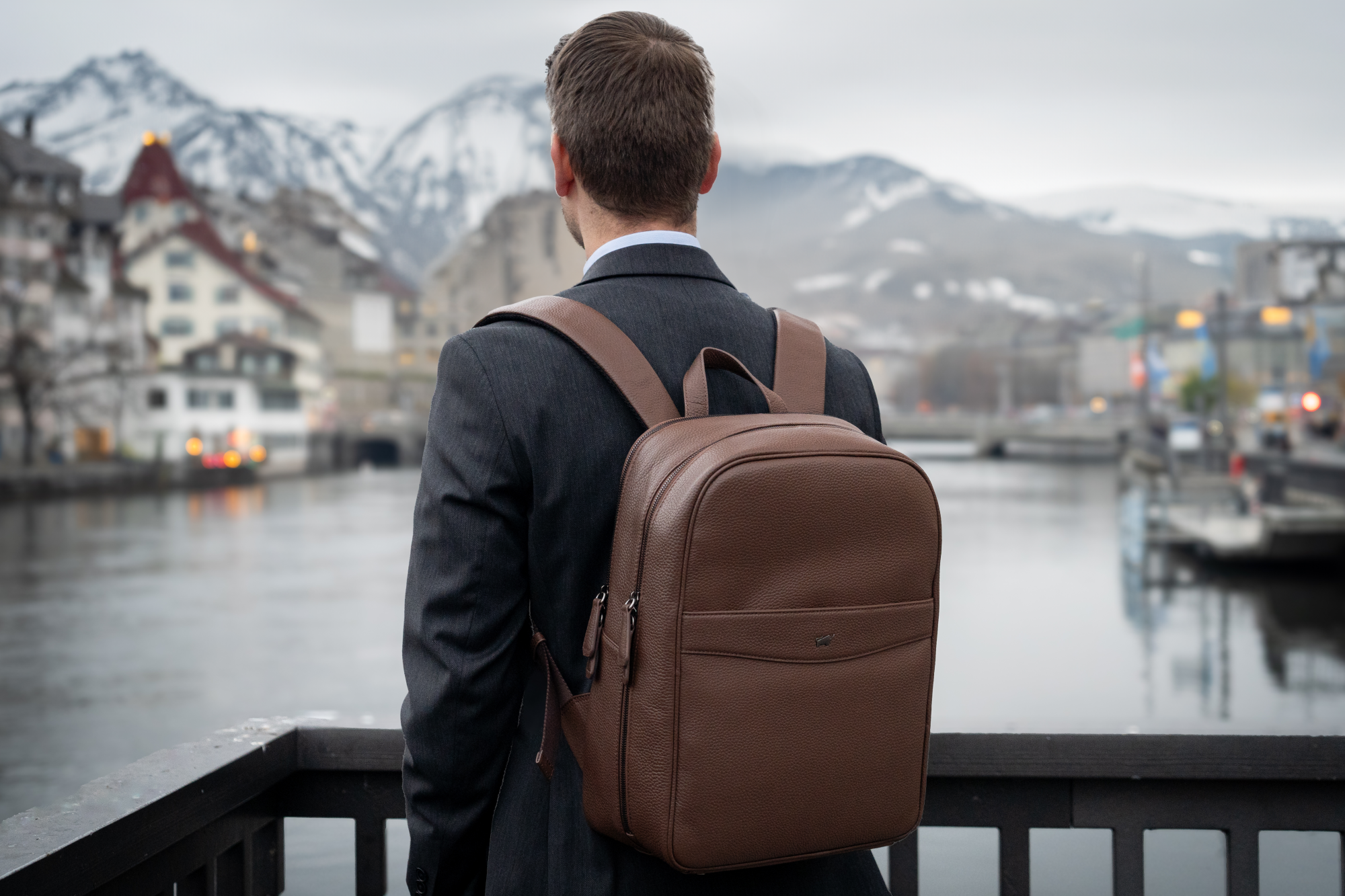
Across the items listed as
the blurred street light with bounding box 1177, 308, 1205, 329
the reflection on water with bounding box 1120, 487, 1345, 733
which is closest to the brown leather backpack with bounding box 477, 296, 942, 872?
the reflection on water with bounding box 1120, 487, 1345, 733

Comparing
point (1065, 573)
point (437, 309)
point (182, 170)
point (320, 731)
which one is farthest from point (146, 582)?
point (182, 170)

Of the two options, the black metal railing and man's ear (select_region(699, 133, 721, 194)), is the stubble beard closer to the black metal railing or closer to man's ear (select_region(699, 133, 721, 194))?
man's ear (select_region(699, 133, 721, 194))

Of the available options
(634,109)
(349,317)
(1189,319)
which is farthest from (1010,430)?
(634,109)

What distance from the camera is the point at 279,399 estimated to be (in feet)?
189

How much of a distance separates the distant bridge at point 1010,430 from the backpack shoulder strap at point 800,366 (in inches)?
2341

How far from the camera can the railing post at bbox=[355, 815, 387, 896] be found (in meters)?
1.64

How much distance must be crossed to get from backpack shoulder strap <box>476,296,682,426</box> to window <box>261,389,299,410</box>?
192 feet

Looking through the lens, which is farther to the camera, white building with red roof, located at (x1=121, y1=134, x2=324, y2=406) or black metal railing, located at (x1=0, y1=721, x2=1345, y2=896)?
white building with red roof, located at (x1=121, y1=134, x2=324, y2=406)

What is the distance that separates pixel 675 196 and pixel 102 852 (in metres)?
0.88

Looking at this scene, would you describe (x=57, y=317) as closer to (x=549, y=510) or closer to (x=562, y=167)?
(x=562, y=167)

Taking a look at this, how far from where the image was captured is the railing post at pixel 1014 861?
5.17ft

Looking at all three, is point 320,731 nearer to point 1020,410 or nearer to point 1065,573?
point 1065,573

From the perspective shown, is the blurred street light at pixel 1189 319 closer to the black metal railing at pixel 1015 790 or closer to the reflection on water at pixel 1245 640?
the reflection on water at pixel 1245 640

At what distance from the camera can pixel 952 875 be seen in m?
1.69
